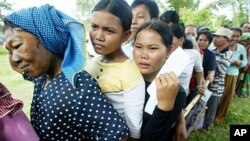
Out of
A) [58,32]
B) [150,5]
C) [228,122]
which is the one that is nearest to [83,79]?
[58,32]

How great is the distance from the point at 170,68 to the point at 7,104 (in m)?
0.91

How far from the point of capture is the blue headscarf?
1153 mm

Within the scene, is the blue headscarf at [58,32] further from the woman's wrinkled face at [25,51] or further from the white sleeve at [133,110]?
the white sleeve at [133,110]

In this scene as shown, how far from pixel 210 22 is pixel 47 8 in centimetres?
1704

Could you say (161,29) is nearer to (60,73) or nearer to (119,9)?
(119,9)

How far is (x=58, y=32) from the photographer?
1195 millimetres

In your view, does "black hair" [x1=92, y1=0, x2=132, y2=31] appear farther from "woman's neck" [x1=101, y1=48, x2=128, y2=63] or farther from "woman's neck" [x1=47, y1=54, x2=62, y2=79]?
"woman's neck" [x1=47, y1=54, x2=62, y2=79]

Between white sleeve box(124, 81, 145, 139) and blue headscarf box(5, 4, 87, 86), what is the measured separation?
0.31 metres

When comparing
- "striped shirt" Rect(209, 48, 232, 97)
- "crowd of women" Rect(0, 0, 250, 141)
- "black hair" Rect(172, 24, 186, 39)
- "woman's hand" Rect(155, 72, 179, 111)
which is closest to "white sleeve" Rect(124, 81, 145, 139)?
"crowd of women" Rect(0, 0, 250, 141)

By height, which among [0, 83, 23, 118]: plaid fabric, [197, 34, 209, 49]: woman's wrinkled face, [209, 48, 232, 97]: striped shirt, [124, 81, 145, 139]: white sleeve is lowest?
[209, 48, 232, 97]: striped shirt

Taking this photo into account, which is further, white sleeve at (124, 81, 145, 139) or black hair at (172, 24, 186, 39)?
black hair at (172, 24, 186, 39)

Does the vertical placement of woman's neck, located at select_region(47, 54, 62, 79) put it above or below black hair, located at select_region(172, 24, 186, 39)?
above

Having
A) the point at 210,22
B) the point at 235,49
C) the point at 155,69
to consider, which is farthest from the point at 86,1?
the point at 155,69

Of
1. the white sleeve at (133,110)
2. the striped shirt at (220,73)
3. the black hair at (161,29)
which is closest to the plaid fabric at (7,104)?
the white sleeve at (133,110)
